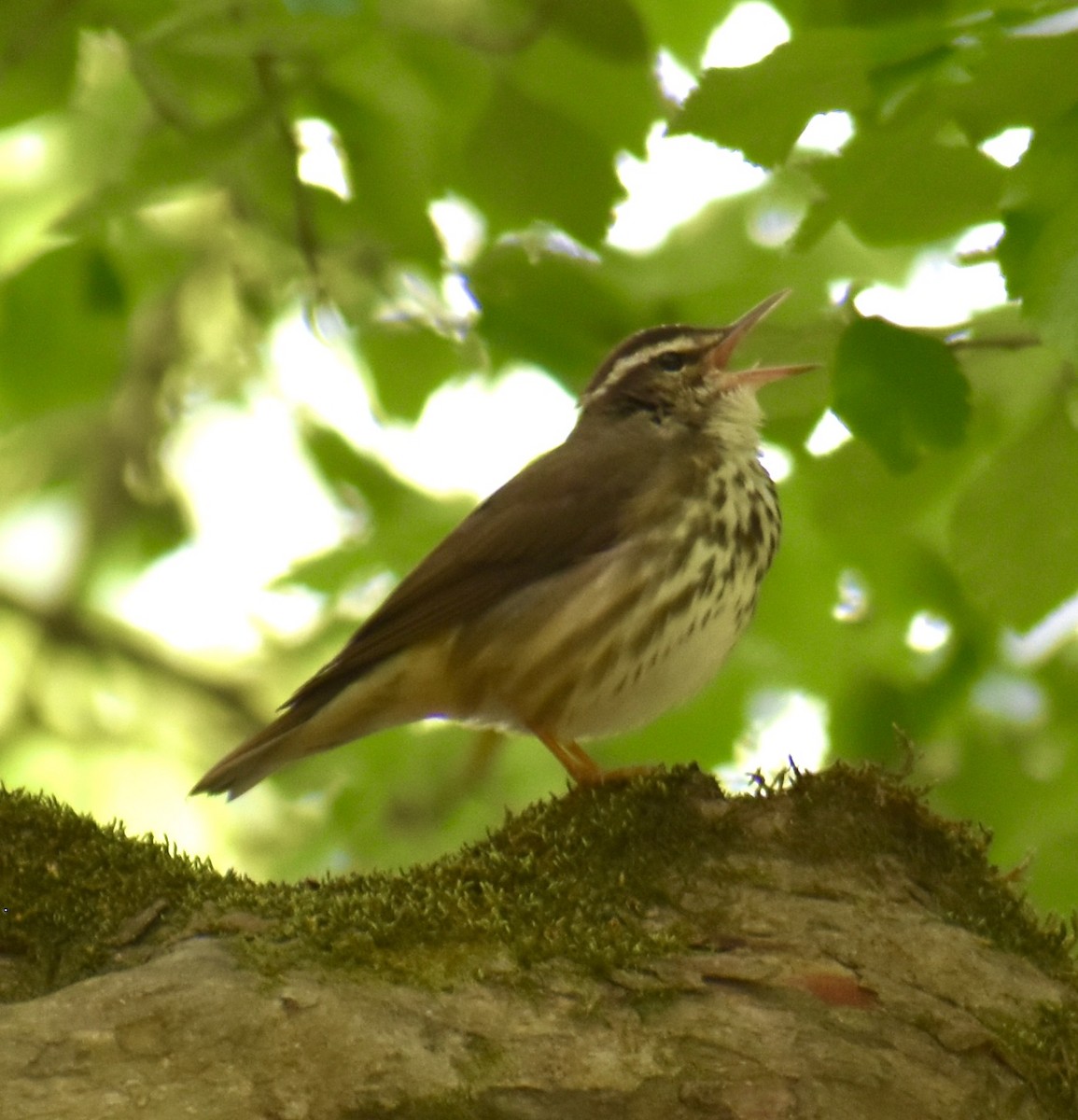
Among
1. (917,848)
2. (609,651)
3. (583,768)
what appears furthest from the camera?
(609,651)

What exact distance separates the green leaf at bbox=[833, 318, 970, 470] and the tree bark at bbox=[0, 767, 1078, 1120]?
2.99 ft

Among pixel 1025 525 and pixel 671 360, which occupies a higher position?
pixel 671 360

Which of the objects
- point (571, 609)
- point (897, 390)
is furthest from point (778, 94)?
point (571, 609)

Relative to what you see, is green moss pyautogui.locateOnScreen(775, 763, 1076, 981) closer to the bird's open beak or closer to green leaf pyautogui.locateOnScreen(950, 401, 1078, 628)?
green leaf pyautogui.locateOnScreen(950, 401, 1078, 628)

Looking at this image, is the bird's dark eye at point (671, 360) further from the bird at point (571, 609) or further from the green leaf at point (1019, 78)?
the green leaf at point (1019, 78)

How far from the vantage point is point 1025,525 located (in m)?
3.94

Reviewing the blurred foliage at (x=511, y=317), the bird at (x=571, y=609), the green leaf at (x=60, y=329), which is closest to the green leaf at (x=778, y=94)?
the blurred foliage at (x=511, y=317)

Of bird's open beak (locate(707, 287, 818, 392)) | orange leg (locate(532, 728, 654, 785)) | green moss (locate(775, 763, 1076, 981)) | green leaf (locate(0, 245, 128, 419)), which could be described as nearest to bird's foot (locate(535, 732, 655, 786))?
orange leg (locate(532, 728, 654, 785))

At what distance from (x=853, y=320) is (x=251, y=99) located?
1.99 meters

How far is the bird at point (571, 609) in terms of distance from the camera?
4.75 meters

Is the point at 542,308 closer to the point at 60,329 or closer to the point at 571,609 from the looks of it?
the point at 571,609

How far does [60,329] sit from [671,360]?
2.06 metres

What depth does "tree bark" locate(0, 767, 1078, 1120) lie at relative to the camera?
8.66 feet

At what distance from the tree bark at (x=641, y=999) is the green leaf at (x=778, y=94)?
136cm
